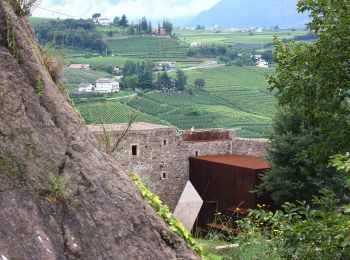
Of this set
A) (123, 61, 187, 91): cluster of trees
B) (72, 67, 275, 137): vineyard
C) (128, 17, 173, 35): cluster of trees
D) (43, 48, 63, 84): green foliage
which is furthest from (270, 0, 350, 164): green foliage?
(128, 17, 173, 35): cluster of trees

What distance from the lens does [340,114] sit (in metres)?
10.9

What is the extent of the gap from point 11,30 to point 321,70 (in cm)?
651

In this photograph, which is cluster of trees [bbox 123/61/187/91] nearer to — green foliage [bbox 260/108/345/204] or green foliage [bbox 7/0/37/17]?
green foliage [bbox 260/108/345/204]

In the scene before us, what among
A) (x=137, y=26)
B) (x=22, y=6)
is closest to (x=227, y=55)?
(x=137, y=26)

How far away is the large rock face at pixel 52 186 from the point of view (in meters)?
4.80

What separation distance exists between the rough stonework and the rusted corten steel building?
0.36 m

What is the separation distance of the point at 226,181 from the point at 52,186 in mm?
18169

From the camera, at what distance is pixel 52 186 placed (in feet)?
16.6

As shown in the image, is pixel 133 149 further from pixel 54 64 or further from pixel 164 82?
pixel 164 82

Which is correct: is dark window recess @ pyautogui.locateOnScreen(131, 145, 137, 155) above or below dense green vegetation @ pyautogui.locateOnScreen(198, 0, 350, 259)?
below

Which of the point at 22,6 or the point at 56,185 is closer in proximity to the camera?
the point at 56,185

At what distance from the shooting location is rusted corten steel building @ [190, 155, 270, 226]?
71.5ft

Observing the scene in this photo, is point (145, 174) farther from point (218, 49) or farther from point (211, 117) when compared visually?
point (218, 49)

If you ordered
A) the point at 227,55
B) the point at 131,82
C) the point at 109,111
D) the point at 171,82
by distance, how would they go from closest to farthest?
the point at 109,111 < the point at 131,82 < the point at 171,82 < the point at 227,55
